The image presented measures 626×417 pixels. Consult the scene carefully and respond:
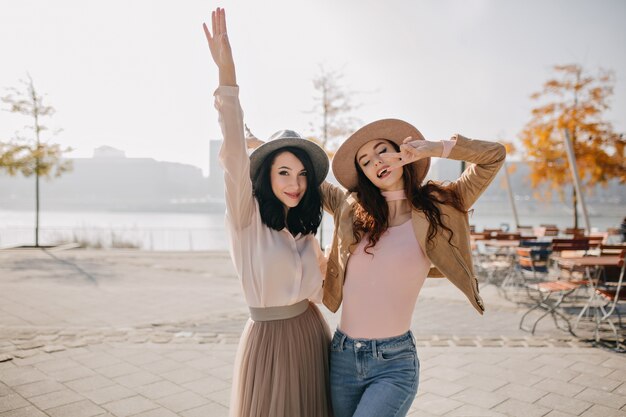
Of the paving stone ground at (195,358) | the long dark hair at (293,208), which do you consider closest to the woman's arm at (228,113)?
the long dark hair at (293,208)

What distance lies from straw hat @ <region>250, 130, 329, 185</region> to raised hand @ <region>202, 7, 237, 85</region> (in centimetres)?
36

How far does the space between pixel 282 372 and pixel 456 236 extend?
971 millimetres

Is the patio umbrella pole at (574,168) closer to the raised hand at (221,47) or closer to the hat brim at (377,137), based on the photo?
the hat brim at (377,137)

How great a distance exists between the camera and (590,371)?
4363 mm

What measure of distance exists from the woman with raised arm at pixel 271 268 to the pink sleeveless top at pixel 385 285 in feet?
0.70

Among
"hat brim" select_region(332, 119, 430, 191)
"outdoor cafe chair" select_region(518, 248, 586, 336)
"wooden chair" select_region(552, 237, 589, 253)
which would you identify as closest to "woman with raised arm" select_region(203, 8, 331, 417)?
"hat brim" select_region(332, 119, 430, 191)

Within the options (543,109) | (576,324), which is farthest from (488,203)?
(576,324)

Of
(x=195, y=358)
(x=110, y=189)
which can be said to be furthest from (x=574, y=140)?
(x=110, y=189)

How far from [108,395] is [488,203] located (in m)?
68.6

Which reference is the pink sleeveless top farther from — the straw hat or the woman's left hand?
the straw hat

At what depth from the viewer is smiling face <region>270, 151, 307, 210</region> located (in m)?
2.22

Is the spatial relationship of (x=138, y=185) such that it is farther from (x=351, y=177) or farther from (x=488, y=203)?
(x=351, y=177)

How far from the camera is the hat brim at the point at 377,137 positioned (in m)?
2.28

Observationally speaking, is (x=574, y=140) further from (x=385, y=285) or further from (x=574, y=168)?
(x=385, y=285)
